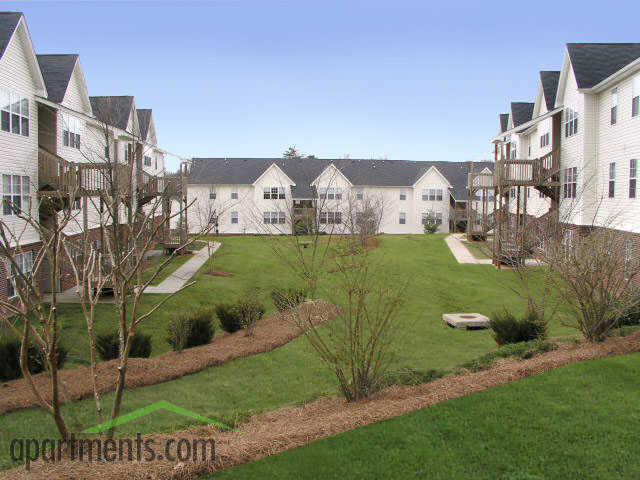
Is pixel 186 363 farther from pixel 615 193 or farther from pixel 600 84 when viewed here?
pixel 600 84

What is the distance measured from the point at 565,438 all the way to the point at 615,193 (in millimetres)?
17657

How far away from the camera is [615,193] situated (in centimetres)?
2100

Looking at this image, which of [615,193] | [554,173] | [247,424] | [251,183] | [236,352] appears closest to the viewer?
[247,424]

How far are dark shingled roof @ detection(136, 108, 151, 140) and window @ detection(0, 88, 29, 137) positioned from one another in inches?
691

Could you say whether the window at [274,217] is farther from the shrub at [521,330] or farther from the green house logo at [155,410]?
the green house logo at [155,410]

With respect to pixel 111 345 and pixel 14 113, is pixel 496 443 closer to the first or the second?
pixel 111 345

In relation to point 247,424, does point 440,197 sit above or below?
above

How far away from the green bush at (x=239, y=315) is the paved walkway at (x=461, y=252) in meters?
15.6

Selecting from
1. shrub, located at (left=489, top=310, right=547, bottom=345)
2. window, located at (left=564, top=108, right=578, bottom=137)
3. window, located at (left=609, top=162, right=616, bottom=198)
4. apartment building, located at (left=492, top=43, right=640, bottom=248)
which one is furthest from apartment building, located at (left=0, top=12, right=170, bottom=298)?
window, located at (left=564, top=108, right=578, bottom=137)

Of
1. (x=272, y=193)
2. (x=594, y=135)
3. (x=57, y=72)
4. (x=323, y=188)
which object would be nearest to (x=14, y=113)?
(x=57, y=72)

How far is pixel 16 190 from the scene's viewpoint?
1873 centimetres

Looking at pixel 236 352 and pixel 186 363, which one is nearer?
pixel 186 363

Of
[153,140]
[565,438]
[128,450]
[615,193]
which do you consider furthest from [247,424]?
[153,140]

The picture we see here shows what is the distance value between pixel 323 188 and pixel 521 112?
20309 mm
